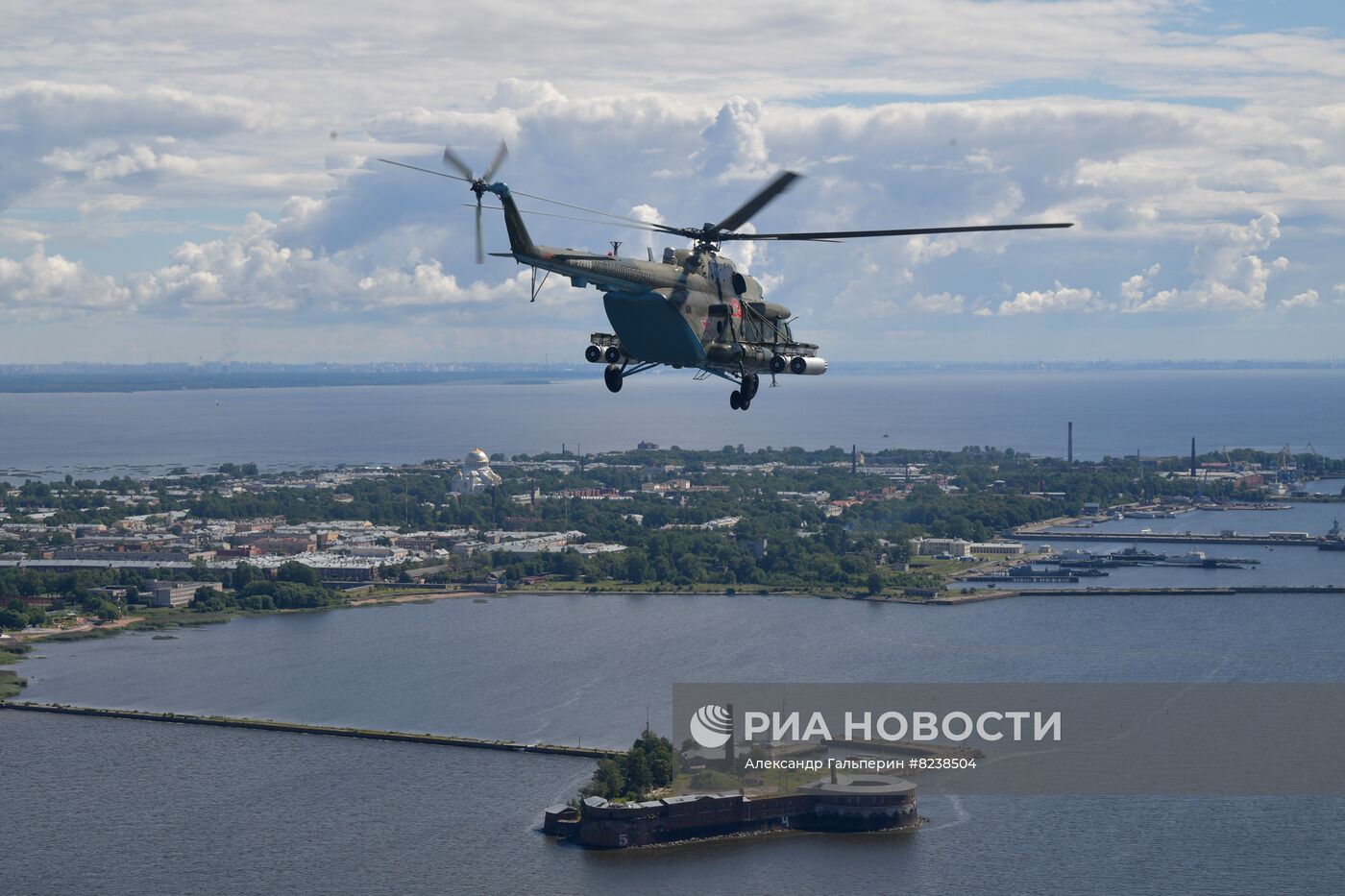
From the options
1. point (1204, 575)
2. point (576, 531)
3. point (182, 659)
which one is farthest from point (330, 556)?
point (1204, 575)

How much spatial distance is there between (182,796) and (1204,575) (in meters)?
49.8

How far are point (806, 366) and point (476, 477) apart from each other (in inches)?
3491

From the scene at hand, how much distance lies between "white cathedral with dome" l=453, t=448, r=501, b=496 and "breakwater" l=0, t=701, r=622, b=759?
60.1 m

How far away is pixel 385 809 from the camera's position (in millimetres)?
40938

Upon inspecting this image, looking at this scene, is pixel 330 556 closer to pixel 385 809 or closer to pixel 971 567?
pixel 971 567

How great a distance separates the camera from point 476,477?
113 metres

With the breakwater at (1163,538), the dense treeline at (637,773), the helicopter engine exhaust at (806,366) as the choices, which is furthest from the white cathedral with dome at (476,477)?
the helicopter engine exhaust at (806,366)

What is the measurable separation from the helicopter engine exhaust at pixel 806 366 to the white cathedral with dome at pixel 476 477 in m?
86.7

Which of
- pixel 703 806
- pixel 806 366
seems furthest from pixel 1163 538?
pixel 806 366

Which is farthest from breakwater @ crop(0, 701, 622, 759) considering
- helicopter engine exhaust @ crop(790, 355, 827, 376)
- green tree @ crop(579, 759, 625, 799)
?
helicopter engine exhaust @ crop(790, 355, 827, 376)

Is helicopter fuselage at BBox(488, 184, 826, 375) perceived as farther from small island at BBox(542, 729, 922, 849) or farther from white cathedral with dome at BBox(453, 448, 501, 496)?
white cathedral with dome at BBox(453, 448, 501, 496)

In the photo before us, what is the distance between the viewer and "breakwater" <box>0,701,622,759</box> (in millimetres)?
44844

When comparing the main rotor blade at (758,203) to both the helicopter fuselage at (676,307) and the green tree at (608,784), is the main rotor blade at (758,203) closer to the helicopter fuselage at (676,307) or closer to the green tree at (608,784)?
the helicopter fuselage at (676,307)

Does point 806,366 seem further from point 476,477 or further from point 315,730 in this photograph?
point 476,477
